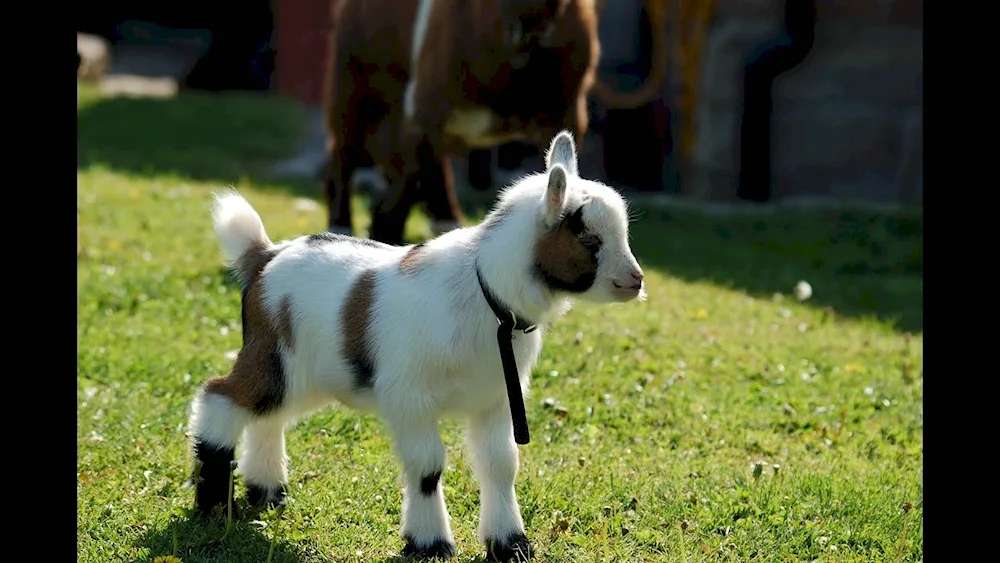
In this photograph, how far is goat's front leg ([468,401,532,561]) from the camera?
3.77 m

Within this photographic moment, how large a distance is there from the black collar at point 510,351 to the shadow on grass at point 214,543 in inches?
31.8

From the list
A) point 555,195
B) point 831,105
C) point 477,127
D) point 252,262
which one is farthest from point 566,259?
point 831,105

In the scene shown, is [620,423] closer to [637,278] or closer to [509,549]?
[509,549]

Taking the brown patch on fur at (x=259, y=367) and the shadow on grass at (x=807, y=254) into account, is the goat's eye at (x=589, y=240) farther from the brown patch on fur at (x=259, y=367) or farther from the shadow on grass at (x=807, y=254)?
the shadow on grass at (x=807, y=254)

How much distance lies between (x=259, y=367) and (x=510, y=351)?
890 mm

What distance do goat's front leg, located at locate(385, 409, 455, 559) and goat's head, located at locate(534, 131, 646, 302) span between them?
1.93ft

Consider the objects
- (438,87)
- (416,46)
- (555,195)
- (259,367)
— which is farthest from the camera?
(416,46)

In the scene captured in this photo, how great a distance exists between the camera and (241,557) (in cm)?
375

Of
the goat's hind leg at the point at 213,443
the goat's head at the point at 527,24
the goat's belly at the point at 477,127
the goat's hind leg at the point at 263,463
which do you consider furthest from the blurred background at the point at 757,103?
the goat's hind leg at the point at 213,443

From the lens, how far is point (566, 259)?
351 cm

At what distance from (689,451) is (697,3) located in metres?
8.02

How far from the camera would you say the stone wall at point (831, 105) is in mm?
12000

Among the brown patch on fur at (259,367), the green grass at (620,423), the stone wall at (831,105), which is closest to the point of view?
the brown patch on fur at (259,367)
